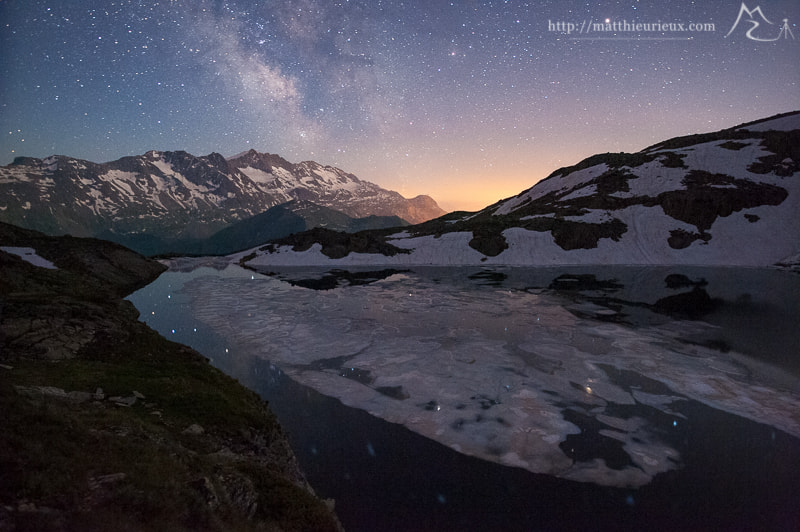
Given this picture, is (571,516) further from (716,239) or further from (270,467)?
(716,239)

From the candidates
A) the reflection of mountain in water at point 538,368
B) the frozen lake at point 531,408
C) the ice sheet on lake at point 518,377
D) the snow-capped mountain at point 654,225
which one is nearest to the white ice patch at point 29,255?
the reflection of mountain in water at point 538,368

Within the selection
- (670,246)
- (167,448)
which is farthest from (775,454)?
(670,246)

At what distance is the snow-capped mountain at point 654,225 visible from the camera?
82.2 m

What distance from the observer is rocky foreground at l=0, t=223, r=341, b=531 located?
4.72m

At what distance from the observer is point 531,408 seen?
43.9ft

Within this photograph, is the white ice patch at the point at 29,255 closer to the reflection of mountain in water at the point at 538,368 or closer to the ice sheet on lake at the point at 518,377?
the reflection of mountain in water at the point at 538,368

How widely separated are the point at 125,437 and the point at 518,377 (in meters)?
13.9

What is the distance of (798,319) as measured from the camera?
86.6 ft

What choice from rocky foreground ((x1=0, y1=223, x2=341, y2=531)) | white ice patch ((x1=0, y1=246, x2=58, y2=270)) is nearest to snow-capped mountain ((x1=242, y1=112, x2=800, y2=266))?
white ice patch ((x1=0, y1=246, x2=58, y2=270))

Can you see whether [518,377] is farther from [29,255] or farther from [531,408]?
Result: [29,255]

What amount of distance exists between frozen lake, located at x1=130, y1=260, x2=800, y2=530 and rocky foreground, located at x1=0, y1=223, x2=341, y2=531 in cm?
190

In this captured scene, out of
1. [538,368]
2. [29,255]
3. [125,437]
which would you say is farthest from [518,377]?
[29,255]

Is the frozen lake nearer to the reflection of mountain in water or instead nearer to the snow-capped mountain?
the reflection of mountain in water

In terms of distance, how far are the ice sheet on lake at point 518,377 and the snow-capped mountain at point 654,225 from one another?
6054 cm
